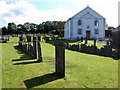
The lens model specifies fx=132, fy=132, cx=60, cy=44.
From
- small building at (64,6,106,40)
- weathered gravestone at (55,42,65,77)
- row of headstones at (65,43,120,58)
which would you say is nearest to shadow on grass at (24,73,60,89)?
weathered gravestone at (55,42,65,77)

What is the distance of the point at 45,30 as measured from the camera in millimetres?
A: 89000

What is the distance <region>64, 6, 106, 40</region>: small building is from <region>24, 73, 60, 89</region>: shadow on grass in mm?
31192

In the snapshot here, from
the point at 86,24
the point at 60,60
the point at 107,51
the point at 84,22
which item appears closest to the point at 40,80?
the point at 60,60

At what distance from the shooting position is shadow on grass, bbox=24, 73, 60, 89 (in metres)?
5.30

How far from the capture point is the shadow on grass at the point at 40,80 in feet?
17.4

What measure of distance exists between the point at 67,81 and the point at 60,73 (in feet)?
2.67

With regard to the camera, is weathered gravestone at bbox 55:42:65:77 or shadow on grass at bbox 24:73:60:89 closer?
shadow on grass at bbox 24:73:60:89

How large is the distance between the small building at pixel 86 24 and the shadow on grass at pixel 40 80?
102 ft

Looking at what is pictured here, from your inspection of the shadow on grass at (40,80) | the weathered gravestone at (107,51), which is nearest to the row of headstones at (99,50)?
the weathered gravestone at (107,51)

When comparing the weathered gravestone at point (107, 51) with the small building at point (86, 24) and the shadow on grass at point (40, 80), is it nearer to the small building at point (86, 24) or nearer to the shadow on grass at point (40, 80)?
the shadow on grass at point (40, 80)

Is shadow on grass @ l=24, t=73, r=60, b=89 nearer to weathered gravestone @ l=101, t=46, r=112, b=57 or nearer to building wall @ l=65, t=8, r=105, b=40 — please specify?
weathered gravestone @ l=101, t=46, r=112, b=57

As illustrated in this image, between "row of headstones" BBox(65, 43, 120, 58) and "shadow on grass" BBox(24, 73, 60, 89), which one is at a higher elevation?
"row of headstones" BBox(65, 43, 120, 58)

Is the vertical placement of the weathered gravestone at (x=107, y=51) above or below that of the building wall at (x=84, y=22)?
below

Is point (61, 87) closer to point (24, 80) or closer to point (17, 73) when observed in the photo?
point (24, 80)
